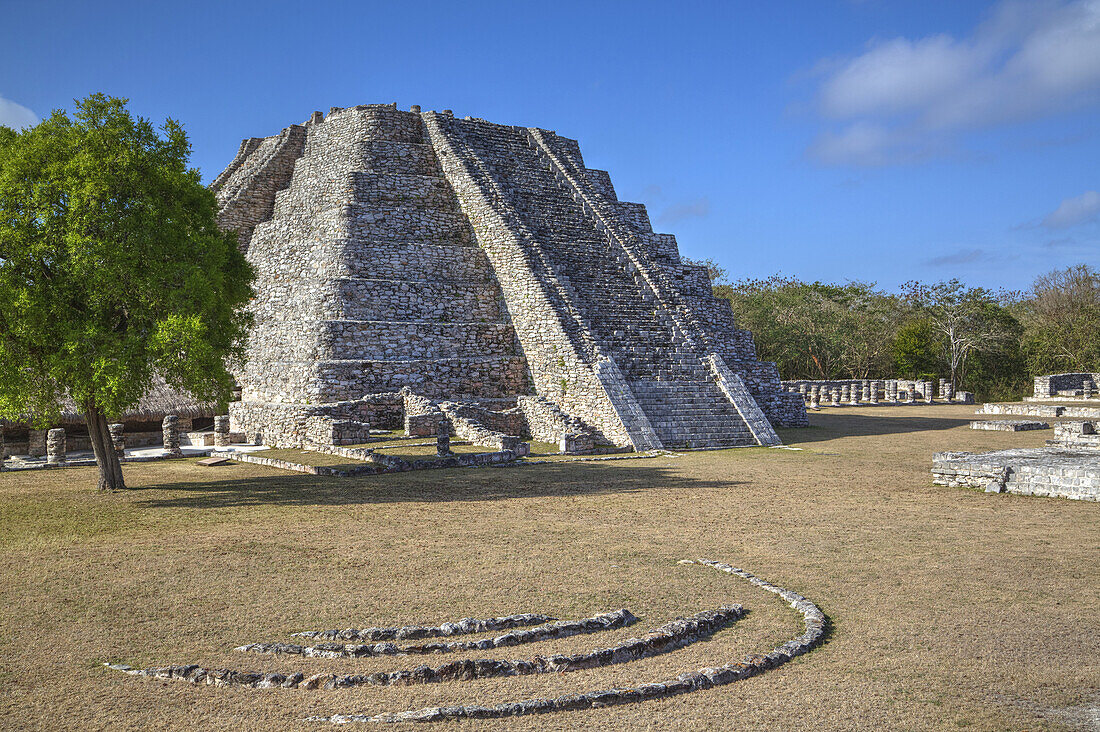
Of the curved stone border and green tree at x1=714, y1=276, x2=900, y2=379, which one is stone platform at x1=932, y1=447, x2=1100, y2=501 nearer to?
the curved stone border

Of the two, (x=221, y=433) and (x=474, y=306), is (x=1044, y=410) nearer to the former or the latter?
(x=474, y=306)

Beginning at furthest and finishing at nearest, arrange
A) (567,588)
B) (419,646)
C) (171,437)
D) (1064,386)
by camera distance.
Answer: (1064,386) < (171,437) < (567,588) < (419,646)

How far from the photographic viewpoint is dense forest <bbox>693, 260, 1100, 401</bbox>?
41.8 meters

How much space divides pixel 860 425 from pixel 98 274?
21533 mm

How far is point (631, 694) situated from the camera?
4.46m

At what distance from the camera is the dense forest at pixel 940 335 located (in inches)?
1647

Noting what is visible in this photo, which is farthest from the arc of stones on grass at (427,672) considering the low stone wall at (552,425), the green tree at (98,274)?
the low stone wall at (552,425)

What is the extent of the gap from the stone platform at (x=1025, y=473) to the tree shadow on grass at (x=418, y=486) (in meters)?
3.44

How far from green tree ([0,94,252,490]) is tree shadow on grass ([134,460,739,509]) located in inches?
59.7

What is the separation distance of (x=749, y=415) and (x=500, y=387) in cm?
666

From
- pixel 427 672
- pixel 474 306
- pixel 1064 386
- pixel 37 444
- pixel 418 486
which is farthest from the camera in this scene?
pixel 1064 386

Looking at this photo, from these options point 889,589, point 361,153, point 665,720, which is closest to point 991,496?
point 889,589

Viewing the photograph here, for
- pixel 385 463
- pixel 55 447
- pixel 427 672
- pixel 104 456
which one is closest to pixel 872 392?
pixel 385 463

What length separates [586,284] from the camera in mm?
23375
